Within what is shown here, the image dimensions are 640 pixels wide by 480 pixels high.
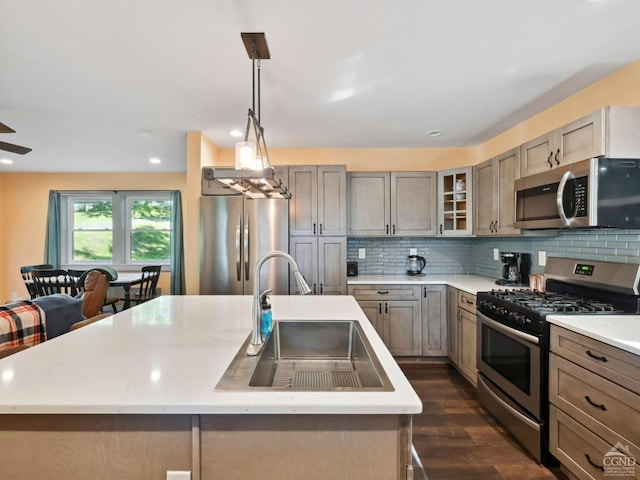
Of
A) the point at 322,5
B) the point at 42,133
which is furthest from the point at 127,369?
the point at 42,133

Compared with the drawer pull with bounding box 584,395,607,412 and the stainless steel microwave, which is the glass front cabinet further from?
the drawer pull with bounding box 584,395,607,412

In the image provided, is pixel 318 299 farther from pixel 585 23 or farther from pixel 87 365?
pixel 585 23

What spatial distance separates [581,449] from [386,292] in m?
1.90

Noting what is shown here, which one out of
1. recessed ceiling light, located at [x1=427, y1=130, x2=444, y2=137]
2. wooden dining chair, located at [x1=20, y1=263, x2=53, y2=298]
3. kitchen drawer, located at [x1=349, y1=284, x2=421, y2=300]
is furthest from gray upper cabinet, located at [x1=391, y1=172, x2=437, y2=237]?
wooden dining chair, located at [x1=20, y1=263, x2=53, y2=298]

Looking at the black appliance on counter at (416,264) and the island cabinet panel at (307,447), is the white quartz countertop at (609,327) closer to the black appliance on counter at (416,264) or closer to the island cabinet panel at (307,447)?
the island cabinet panel at (307,447)

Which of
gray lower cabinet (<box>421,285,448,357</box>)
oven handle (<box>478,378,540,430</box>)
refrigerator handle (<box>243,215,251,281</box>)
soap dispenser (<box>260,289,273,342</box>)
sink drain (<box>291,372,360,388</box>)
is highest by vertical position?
refrigerator handle (<box>243,215,251,281</box>)

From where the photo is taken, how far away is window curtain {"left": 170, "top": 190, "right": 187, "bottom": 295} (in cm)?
511

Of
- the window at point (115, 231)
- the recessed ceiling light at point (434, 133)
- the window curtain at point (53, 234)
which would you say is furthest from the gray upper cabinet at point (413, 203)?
the window curtain at point (53, 234)

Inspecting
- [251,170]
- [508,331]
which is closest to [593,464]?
[508,331]

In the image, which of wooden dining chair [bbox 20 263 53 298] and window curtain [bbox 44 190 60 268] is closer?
wooden dining chair [bbox 20 263 53 298]

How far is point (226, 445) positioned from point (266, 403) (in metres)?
0.18

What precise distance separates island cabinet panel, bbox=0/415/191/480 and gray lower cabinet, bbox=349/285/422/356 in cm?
257

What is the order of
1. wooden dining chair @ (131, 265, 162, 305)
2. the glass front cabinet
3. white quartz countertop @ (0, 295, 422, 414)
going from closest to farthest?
white quartz countertop @ (0, 295, 422, 414) < the glass front cabinet < wooden dining chair @ (131, 265, 162, 305)

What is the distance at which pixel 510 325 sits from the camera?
204 cm
